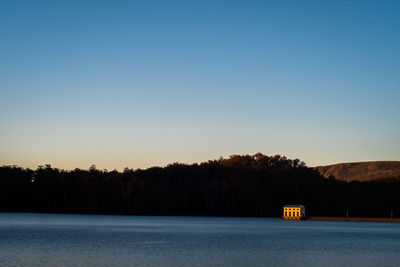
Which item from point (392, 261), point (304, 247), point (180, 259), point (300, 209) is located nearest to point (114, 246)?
point (180, 259)

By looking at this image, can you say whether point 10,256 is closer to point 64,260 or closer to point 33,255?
point 33,255

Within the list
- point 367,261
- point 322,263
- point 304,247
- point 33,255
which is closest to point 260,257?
point 322,263

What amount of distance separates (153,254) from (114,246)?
9.56 meters

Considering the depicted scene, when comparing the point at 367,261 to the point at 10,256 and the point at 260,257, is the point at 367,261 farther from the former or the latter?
the point at 10,256

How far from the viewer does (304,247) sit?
6372 cm

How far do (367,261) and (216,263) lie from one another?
1432cm

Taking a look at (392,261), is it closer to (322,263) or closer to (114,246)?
(322,263)

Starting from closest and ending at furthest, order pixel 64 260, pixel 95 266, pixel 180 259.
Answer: pixel 95 266 → pixel 64 260 → pixel 180 259

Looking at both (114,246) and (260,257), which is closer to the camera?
(260,257)

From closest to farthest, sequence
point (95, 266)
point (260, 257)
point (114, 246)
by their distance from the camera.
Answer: point (95, 266) → point (260, 257) → point (114, 246)

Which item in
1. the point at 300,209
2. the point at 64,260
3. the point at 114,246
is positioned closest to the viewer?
the point at 64,260

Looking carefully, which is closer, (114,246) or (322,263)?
(322,263)

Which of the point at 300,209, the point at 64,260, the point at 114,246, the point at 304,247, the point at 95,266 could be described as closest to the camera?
the point at 95,266

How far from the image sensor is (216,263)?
44250mm
